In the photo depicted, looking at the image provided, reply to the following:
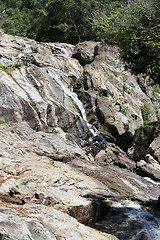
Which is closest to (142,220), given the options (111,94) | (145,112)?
(111,94)

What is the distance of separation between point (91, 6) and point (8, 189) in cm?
3298

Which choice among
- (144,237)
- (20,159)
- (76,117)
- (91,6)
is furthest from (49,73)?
(91,6)

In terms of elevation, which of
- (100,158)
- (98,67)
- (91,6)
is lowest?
(100,158)

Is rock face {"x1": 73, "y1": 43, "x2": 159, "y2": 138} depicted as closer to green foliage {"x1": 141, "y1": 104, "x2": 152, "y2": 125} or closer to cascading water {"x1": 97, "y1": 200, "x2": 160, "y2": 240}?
green foliage {"x1": 141, "y1": 104, "x2": 152, "y2": 125}

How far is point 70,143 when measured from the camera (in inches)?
585

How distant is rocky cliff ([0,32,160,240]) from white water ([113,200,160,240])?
12.5 inches

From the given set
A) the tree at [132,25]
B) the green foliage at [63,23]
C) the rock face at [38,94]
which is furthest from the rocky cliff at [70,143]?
the green foliage at [63,23]

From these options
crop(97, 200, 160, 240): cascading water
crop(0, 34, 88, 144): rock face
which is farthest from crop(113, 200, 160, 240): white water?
crop(0, 34, 88, 144): rock face

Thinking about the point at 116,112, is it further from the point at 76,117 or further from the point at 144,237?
the point at 144,237

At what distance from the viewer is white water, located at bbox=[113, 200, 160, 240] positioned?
22.8ft

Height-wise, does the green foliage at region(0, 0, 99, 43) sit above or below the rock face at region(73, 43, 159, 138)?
above

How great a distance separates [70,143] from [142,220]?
7.62 metres

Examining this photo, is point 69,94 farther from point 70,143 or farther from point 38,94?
point 70,143

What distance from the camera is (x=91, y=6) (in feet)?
112
